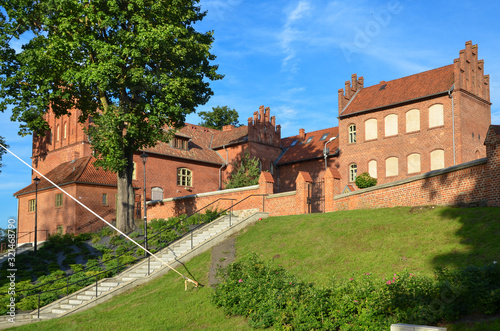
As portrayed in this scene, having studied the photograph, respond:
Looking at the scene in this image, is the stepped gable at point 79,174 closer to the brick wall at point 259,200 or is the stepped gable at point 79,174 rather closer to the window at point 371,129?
the brick wall at point 259,200

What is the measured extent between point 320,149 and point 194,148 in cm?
1191

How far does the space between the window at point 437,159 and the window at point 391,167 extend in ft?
9.56

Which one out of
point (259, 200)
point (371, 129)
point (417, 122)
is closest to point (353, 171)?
point (371, 129)

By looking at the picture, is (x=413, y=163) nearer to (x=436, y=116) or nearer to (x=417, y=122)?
(x=417, y=122)

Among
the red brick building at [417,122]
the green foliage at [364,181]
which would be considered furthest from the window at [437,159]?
the green foliage at [364,181]

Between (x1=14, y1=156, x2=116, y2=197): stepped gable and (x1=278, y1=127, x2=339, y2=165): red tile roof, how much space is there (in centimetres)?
1758

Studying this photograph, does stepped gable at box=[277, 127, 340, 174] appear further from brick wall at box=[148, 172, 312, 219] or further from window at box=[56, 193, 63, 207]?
window at box=[56, 193, 63, 207]

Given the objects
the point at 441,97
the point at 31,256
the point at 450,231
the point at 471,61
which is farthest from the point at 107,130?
the point at 471,61

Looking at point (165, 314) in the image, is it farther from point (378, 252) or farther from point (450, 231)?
point (450, 231)

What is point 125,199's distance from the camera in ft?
90.4

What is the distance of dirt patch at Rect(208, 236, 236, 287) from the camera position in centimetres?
1772

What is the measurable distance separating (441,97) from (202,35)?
18.3 m

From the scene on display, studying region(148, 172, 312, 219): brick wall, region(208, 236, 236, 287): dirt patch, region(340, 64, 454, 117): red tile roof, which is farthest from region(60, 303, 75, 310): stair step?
region(340, 64, 454, 117): red tile roof

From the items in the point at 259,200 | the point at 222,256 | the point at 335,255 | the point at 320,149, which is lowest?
the point at 222,256
